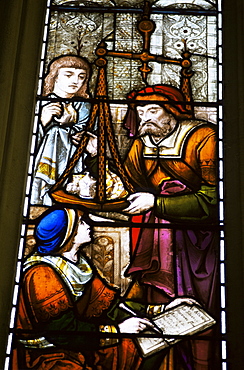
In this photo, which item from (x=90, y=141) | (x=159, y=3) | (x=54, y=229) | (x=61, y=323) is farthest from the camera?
(x=159, y=3)

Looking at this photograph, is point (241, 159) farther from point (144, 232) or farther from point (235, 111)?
point (144, 232)

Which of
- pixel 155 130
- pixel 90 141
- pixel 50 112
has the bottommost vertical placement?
pixel 90 141

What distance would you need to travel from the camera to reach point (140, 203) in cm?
541

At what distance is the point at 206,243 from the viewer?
526 centimetres

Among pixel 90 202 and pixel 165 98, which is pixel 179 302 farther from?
pixel 165 98

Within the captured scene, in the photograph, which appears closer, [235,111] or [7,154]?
[7,154]

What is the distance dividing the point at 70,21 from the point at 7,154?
1345 millimetres

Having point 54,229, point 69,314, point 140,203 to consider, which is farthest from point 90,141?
point 69,314

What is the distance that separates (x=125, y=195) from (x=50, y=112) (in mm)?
828

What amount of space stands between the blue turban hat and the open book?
772 mm

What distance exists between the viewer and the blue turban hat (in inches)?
208

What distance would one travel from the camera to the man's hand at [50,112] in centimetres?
574

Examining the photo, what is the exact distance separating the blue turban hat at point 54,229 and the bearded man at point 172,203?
14.8 inches

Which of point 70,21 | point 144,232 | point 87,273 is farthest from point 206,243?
point 70,21
